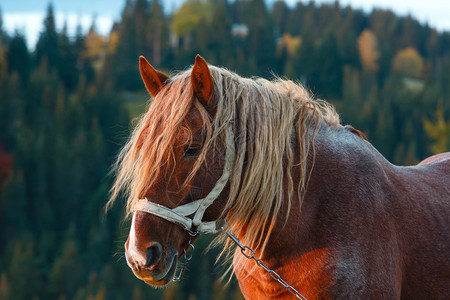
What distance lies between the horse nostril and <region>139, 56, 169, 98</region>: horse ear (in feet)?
3.28

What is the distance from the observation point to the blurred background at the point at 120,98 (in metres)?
72.4

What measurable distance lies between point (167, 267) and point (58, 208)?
3400 inches

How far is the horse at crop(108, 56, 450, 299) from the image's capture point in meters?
2.99

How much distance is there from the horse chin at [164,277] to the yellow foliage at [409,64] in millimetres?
135955

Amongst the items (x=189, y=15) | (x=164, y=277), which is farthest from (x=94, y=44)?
(x=164, y=277)

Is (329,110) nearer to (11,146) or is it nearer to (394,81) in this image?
(11,146)

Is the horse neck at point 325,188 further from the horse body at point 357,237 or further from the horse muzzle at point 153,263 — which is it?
the horse muzzle at point 153,263

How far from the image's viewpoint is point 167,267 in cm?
295

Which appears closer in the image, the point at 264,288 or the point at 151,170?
the point at 151,170

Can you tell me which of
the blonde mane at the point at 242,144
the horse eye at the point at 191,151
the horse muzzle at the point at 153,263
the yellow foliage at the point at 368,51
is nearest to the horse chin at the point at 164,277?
the horse muzzle at the point at 153,263

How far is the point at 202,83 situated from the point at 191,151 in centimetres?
41

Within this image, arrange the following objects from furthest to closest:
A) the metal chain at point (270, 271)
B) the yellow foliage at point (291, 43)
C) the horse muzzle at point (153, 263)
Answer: the yellow foliage at point (291, 43) → the metal chain at point (270, 271) → the horse muzzle at point (153, 263)

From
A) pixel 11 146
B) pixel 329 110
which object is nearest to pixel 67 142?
pixel 11 146

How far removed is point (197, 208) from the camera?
3.03 metres
